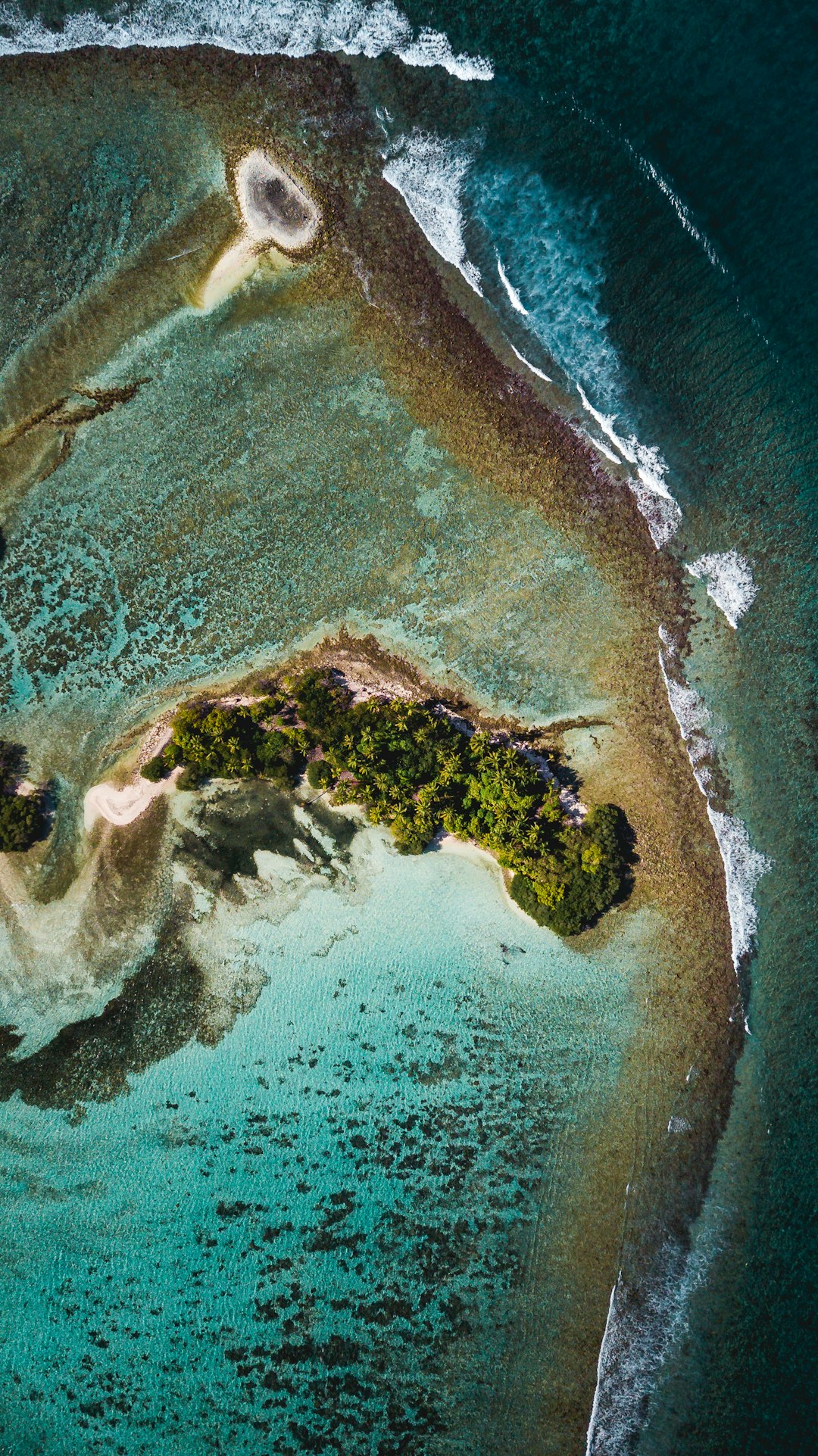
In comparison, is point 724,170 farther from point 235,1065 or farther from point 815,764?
point 235,1065

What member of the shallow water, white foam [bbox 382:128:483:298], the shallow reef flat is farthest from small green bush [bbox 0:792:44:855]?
white foam [bbox 382:128:483:298]

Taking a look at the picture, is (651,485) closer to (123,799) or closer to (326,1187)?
(123,799)

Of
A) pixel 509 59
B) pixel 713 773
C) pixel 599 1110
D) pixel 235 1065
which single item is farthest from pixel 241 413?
pixel 599 1110

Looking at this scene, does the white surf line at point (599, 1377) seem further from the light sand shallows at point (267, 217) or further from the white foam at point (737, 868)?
the light sand shallows at point (267, 217)

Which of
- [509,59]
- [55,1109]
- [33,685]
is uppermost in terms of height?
[509,59]

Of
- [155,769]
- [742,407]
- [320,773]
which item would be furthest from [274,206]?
[155,769]

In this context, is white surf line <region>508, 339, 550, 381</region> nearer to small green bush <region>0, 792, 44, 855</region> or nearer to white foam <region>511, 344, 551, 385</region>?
white foam <region>511, 344, 551, 385</region>
